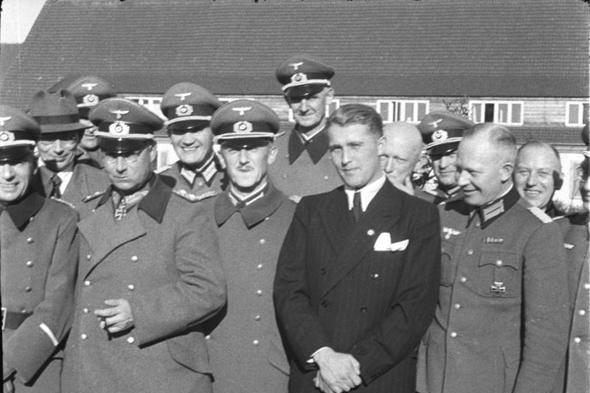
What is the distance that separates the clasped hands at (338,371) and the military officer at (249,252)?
64cm

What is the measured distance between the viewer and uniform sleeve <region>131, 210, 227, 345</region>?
4871 millimetres

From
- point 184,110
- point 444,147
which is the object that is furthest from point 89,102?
point 444,147

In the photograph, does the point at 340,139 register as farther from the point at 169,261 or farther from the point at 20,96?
the point at 20,96

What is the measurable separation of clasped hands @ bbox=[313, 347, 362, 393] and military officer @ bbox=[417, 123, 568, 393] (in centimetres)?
Result: 75

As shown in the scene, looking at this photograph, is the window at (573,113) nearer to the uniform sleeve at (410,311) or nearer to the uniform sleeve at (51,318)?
the uniform sleeve at (410,311)

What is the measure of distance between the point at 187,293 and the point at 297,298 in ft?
2.01

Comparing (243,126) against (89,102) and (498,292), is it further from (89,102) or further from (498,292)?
(89,102)

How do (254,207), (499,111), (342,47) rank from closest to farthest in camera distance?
(254,207) → (499,111) → (342,47)

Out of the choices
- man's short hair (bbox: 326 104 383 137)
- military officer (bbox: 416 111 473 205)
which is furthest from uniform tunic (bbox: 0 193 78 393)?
military officer (bbox: 416 111 473 205)

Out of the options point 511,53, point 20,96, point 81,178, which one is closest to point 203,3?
point 20,96

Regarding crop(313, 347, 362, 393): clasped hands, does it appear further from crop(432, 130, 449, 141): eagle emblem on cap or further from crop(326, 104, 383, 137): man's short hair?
crop(432, 130, 449, 141): eagle emblem on cap

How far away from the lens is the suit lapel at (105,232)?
5051 mm

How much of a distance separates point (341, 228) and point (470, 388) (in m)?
1.17

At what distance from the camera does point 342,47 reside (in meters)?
45.7
